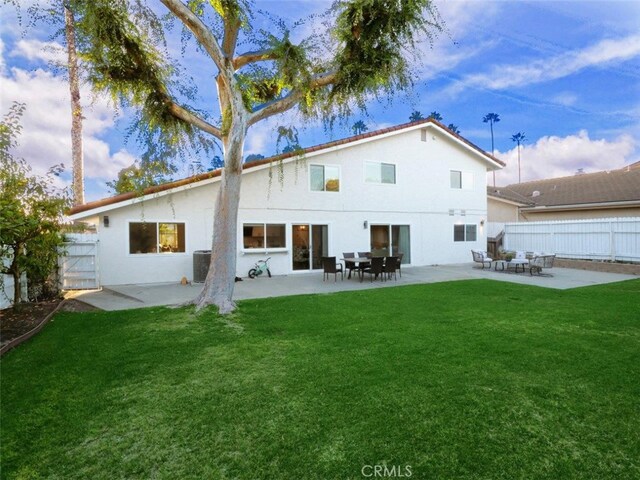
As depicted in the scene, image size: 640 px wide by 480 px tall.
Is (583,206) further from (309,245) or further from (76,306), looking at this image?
(76,306)

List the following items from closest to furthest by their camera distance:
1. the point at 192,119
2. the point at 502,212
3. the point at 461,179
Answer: the point at 192,119 < the point at 461,179 < the point at 502,212

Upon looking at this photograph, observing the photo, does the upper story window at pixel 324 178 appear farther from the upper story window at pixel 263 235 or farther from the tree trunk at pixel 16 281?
the tree trunk at pixel 16 281

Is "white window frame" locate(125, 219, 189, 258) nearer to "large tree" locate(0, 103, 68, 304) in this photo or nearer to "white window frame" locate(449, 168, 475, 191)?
"large tree" locate(0, 103, 68, 304)

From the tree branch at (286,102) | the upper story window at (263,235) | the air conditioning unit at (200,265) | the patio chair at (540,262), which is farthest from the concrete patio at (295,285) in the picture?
the tree branch at (286,102)

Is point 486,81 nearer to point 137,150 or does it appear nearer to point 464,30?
point 464,30

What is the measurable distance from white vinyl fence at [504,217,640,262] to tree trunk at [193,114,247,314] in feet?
49.6

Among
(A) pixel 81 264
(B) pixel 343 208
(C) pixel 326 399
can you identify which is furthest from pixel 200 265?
(C) pixel 326 399

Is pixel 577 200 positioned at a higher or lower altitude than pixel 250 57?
lower

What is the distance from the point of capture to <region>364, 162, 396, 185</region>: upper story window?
15.8 meters

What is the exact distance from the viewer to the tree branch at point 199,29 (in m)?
7.22

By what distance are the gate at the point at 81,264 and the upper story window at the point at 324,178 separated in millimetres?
7916

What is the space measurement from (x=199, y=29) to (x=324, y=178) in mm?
8085

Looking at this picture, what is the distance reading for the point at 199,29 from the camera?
7469mm

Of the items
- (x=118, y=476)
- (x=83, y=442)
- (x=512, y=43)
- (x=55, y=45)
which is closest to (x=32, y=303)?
Answer: (x=55, y=45)
